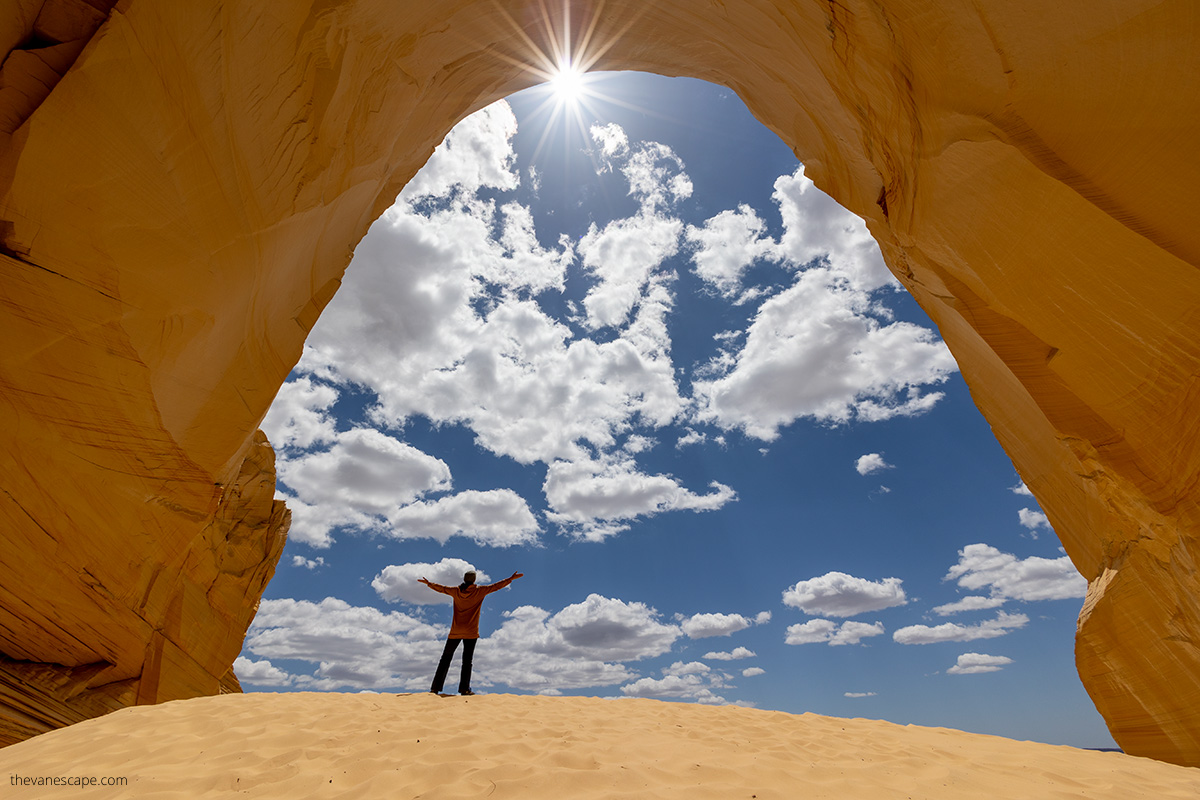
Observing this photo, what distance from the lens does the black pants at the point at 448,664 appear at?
7926 millimetres

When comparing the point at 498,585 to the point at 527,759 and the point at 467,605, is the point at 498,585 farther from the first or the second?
the point at 527,759

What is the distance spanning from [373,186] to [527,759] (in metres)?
9.37

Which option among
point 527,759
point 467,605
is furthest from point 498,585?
point 527,759

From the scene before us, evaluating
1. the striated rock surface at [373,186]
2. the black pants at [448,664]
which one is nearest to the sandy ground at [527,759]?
the black pants at [448,664]

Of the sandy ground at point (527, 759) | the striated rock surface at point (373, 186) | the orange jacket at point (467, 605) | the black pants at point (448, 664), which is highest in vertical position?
the striated rock surface at point (373, 186)

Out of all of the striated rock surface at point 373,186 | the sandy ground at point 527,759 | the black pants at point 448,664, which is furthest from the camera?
the black pants at point 448,664

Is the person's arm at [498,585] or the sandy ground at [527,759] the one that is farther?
the person's arm at [498,585]

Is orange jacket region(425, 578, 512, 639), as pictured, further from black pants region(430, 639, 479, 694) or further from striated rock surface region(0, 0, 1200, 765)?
striated rock surface region(0, 0, 1200, 765)

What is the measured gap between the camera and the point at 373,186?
9.40m

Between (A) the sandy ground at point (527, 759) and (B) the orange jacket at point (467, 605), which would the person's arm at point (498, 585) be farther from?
(A) the sandy ground at point (527, 759)

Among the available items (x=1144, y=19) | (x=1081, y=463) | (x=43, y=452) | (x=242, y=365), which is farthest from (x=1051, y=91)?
(x=43, y=452)

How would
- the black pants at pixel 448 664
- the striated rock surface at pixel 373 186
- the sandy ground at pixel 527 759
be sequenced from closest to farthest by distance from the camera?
the sandy ground at pixel 527 759 < the striated rock surface at pixel 373 186 < the black pants at pixel 448 664

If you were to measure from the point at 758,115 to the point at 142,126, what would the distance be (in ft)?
31.6

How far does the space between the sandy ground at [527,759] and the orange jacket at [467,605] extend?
1629 millimetres
